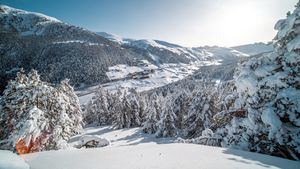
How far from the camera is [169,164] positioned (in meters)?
5.91

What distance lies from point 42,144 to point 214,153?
9.30 metres

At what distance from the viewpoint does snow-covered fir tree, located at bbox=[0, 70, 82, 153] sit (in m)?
9.95

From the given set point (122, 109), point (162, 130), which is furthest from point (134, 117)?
point (162, 130)

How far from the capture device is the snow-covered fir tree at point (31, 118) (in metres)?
9.95

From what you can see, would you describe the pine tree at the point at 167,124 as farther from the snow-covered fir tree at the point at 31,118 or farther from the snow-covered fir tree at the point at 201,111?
the snow-covered fir tree at the point at 31,118

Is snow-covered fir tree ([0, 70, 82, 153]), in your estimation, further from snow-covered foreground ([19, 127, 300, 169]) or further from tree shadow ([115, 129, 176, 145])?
tree shadow ([115, 129, 176, 145])

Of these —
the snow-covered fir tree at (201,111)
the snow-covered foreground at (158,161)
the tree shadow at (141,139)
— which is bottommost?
the tree shadow at (141,139)

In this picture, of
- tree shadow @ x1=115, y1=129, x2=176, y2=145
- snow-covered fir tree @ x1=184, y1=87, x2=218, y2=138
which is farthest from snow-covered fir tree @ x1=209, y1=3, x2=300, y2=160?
tree shadow @ x1=115, y1=129, x2=176, y2=145

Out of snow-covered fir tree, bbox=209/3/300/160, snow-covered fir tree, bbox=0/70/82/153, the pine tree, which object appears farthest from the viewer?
the pine tree

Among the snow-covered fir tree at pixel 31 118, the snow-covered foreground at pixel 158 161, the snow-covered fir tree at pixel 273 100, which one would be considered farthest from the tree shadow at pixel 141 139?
the snow-covered foreground at pixel 158 161

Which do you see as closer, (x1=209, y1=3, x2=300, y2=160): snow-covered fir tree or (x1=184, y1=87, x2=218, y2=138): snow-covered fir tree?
(x1=209, y1=3, x2=300, y2=160): snow-covered fir tree

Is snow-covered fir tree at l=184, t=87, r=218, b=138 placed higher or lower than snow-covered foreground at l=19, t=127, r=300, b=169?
lower

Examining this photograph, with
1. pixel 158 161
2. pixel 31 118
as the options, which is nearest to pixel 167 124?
pixel 31 118

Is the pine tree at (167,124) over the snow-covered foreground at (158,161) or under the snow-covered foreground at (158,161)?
under
